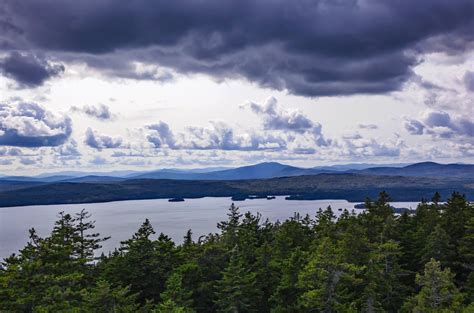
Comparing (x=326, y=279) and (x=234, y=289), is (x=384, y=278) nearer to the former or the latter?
(x=326, y=279)

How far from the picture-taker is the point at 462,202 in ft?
194

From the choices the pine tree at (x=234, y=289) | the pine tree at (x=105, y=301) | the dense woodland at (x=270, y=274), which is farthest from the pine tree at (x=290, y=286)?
the pine tree at (x=105, y=301)

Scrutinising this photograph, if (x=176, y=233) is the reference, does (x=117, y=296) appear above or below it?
above

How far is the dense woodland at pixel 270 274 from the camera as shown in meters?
34.7

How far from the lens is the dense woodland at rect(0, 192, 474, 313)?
34.7 metres

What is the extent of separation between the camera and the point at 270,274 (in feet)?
159

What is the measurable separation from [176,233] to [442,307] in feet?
492

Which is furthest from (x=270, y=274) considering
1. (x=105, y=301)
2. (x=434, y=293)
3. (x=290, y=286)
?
(x=434, y=293)

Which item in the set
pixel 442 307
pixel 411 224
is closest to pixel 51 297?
pixel 442 307

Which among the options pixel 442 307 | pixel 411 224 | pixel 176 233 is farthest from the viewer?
pixel 176 233

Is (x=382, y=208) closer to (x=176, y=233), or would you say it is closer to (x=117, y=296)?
(x=117, y=296)

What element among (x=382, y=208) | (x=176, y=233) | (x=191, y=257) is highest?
(x=382, y=208)

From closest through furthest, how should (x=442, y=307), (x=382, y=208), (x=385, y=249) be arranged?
1. (x=442, y=307)
2. (x=385, y=249)
3. (x=382, y=208)

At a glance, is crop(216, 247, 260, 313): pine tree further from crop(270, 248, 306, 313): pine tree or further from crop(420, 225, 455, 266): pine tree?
crop(420, 225, 455, 266): pine tree
